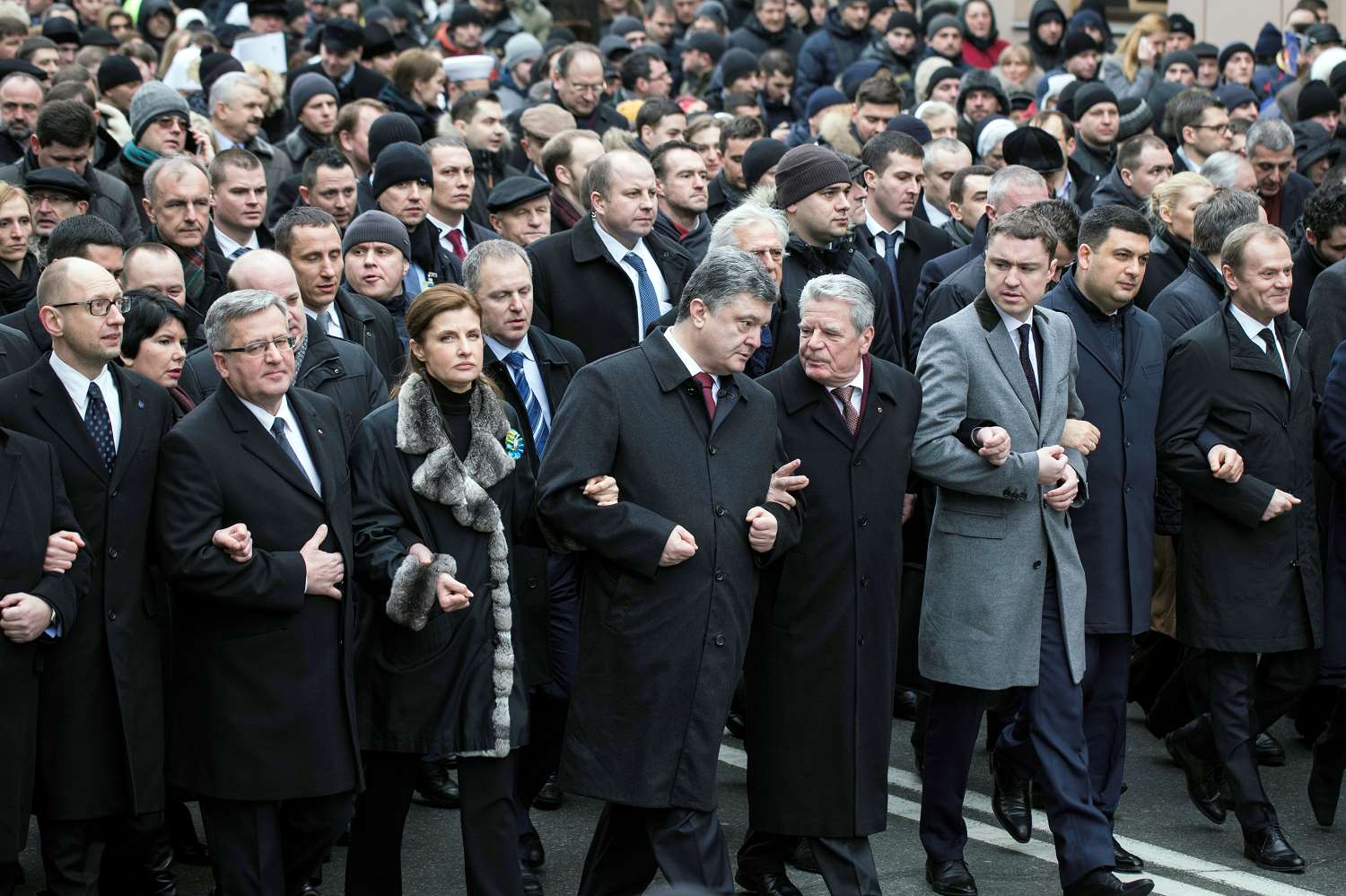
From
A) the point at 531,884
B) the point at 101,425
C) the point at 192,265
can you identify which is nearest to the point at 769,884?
the point at 531,884

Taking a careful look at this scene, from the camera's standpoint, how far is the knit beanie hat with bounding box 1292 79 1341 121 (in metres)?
13.7

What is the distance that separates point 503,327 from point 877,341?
5.80 ft

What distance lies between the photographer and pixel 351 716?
617 centimetres

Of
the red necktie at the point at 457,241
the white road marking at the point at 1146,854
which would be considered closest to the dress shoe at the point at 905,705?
the white road marking at the point at 1146,854

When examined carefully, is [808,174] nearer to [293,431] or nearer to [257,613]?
[293,431]

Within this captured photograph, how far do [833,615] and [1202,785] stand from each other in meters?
2.03

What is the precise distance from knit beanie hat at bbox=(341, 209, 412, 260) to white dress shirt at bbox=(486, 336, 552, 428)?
1.34 metres

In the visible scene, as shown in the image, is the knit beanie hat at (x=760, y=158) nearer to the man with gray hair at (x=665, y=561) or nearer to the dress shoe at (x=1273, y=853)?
the man with gray hair at (x=665, y=561)

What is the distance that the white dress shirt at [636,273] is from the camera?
338 inches

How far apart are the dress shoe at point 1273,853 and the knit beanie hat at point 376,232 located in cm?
412

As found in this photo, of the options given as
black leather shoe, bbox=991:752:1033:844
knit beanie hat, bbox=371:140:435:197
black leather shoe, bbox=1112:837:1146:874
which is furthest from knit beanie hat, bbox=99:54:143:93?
black leather shoe, bbox=1112:837:1146:874

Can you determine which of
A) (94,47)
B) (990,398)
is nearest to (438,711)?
(990,398)

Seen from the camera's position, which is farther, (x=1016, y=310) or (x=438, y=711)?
(x=1016, y=310)

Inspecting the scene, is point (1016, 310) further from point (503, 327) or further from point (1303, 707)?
point (1303, 707)
